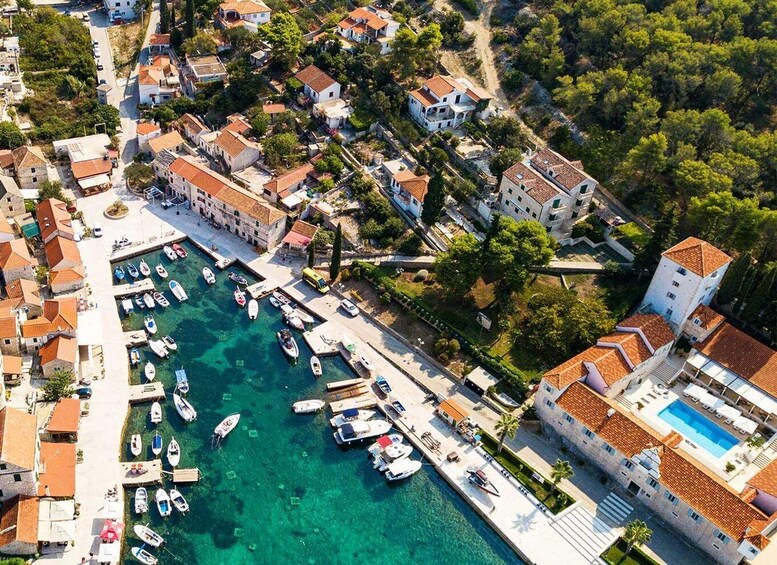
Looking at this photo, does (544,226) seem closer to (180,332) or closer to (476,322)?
(476,322)

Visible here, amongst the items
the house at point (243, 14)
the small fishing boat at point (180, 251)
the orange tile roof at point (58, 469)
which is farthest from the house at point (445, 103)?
the orange tile roof at point (58, 469)

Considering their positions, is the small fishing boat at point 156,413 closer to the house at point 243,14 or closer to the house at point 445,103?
the house at point 445,103

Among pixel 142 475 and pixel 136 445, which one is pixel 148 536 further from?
pixel 136 445

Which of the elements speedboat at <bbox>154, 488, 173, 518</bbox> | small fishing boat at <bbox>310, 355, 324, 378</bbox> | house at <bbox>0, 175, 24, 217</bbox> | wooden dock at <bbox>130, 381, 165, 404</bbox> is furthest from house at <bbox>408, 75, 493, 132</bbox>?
speedboat at <bbox>154, 488, 173, 518</bbox>

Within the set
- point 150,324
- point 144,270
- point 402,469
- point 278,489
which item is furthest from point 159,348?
point 402,469

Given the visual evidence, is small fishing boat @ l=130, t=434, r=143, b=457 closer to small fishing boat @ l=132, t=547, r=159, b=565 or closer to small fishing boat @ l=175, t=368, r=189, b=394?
small fishing boat @ l=175, t=368, r=189, b=394

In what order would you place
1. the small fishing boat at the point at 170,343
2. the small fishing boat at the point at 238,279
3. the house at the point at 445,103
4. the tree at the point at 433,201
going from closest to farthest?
the small fishing boat at the point at 170,343
the tree at the point at 433,201
the small fishing boat at the point at 238,279
the house at the point at 445,103
